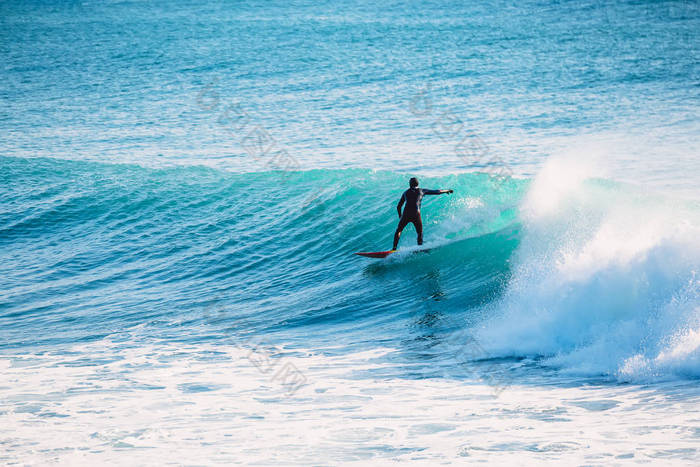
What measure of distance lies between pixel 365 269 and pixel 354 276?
1.06 feet

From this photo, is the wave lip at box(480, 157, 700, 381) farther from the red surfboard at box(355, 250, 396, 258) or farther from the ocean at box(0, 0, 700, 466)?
the red surfboard at box(355, 250, 396, 258)

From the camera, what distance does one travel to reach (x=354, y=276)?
13094 millimetres

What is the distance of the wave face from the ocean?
0.06 meters

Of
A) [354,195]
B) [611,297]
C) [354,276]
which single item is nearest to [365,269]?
[354,276]

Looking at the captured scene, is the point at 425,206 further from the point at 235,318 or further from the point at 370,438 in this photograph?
the point at 370,438

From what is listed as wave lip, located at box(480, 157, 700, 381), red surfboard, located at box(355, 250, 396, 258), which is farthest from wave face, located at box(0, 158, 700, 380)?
red surfboard, located at box(355, 250, 396, 258)

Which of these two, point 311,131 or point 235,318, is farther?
point 311,131

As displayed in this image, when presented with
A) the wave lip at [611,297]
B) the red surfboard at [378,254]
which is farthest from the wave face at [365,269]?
the red surfboard at [378,254]

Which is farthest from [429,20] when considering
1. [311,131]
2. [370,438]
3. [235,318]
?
[370,438]

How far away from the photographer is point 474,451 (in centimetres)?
609

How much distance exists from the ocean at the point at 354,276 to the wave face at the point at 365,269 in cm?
6

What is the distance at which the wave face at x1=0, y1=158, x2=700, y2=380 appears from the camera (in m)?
9.21

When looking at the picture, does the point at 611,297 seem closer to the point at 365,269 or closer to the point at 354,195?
the point at 365,269

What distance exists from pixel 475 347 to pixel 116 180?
14.7m
